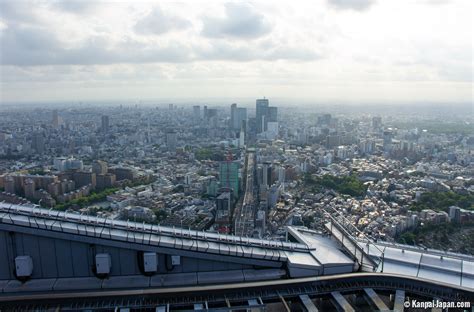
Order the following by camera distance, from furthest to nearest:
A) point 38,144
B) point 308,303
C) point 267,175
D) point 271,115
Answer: point 271,115 → point 38,144 → point 267,175 → point 308,303

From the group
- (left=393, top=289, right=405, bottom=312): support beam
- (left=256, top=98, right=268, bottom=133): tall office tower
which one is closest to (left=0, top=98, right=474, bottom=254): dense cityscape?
(left=256, top=98, right=268, bottom=133): tall office tower

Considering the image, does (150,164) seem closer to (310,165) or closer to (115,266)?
(310,165)

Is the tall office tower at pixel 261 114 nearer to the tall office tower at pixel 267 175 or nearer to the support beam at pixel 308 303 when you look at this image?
the tall office tower at pixel 267 175

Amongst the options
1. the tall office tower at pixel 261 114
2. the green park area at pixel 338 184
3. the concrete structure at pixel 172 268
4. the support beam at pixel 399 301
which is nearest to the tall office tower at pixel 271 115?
the tall office tower at pixel 261 114

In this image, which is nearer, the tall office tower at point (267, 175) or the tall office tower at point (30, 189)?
the tall office tower at point (30, 189)

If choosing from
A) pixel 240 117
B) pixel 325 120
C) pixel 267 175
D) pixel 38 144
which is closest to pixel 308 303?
pixel 267 175

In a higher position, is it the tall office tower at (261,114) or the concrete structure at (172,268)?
the concrete structure at (172,268)

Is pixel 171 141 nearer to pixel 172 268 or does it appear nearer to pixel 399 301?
pixel 172 268
